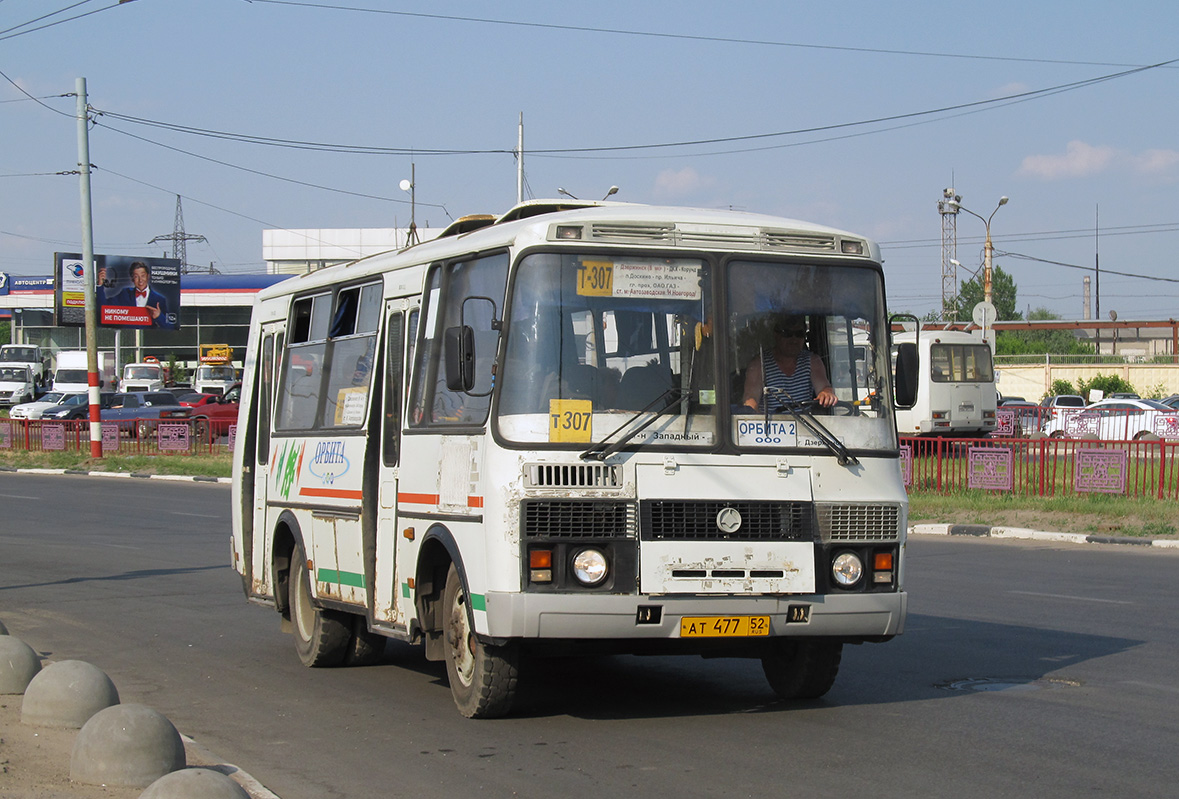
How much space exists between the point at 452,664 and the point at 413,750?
850mm

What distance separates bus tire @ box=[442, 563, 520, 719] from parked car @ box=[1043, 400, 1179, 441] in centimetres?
2946

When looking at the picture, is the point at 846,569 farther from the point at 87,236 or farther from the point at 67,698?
the point at 87,236

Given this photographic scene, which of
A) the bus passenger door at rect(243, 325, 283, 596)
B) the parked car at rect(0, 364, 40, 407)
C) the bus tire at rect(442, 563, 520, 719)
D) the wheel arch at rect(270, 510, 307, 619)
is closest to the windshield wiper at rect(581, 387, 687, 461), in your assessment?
the bus tire at rect(442, 563, 520, 719)

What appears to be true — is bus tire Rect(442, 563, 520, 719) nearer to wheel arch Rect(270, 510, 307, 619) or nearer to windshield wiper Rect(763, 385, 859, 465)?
windshield wiper Rect(763, 385, 859, 465)

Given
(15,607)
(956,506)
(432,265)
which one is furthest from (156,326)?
(432,265)

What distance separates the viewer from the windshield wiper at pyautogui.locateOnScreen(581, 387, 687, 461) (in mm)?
7043

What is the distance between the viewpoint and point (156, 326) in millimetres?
65375

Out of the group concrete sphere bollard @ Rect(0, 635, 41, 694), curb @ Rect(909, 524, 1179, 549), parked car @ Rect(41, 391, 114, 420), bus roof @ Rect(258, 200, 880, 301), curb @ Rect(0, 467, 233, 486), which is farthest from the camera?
parked car @ Rect(41, 391, 114, 420)

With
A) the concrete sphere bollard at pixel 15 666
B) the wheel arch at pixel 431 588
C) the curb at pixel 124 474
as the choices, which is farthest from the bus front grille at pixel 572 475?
the curb at pixel 124 474

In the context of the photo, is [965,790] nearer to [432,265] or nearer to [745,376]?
[745,376]

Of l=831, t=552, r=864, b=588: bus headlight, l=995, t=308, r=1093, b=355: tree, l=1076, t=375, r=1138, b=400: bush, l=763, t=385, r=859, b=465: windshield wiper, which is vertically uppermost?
l=995, t=308, r=1093, b=355: tree

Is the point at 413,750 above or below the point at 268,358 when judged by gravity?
below

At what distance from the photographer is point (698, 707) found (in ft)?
26.6

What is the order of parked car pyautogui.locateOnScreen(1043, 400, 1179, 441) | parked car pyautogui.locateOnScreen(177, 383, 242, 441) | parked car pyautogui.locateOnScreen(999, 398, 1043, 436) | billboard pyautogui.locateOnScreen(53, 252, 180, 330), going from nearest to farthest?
parked car pyautogui.locateOnScreen(1043, 400, 1179, 441)
parked car pyautogui.locateOnScreen(999, 398, 1043, 436)
parked car pyautogui.locateOnScreen(177, 383, 242, 441)
billboard pyautogui.locateOnScreen(53, 252, 180, 330)
